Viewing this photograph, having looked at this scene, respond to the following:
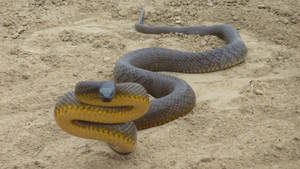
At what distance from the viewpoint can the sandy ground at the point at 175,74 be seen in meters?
3.63

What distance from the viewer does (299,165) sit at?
11.0ft

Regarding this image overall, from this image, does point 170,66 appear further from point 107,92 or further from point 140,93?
point 107,92

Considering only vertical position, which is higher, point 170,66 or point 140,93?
point 140,93

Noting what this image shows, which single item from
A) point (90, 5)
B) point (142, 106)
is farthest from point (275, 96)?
point (90, 5)

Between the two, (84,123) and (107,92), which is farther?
(84,123)

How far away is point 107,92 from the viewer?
3.08 meters

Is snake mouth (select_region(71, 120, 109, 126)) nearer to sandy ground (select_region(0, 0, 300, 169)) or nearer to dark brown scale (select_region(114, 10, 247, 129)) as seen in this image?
sandy ground (select_region(0, 0, 300, 169))

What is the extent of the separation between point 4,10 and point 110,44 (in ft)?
8.45

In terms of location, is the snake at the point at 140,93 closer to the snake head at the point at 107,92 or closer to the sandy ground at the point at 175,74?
the snake head at the point at 107,92

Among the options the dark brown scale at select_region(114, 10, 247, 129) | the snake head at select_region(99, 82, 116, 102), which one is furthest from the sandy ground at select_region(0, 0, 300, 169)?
the snake head at select_region(99, 82, 116, 102)

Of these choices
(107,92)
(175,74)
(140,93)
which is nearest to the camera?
(107,92)

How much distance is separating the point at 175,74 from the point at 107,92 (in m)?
2.92

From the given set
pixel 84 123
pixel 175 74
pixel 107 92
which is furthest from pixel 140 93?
pixel 175 74

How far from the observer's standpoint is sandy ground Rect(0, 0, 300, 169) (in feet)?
11.9
